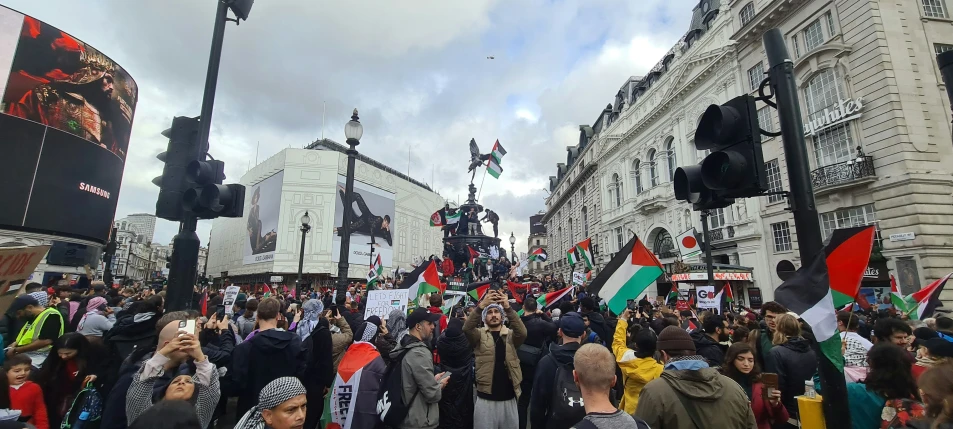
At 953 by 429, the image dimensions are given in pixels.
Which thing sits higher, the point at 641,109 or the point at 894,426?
the point at 641,109

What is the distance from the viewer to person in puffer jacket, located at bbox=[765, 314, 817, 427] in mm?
4246

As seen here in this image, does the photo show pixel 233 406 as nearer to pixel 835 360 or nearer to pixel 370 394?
pixel 370 394

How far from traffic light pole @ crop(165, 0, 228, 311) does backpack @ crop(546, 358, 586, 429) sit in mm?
4073

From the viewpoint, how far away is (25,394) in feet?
11.4

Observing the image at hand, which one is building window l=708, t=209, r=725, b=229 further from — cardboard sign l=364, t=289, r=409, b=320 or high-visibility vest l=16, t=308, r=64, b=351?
high-visibility vest l=16, t=308, r=64, b=351

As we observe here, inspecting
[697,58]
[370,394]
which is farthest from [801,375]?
[697,58]

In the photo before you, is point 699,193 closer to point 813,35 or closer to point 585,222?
point 813,35

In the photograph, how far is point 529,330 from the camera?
5.80m

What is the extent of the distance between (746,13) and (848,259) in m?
30.3

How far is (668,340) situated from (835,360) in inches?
38.9

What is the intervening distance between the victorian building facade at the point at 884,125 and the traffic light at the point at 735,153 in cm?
2031

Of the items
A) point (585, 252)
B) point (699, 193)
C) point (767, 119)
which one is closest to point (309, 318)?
point (699, 193)

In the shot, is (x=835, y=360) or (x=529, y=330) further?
(x=529, y=330)

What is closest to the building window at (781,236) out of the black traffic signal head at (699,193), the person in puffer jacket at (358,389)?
the black traffic signal head at (699,193)
